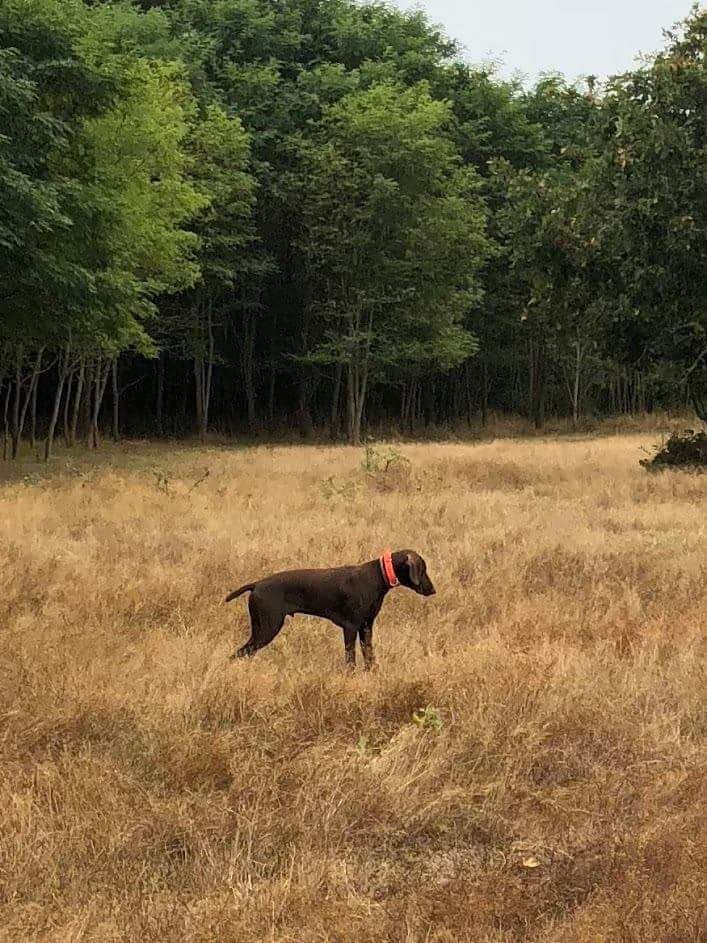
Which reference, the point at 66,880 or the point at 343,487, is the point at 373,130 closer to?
the point at 343,487

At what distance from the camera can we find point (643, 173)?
15.7 m

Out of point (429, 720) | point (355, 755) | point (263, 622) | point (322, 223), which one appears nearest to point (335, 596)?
point (263, 622)

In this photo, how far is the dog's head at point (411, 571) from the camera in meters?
5.15

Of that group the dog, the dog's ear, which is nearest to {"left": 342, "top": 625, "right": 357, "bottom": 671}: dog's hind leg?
the dog

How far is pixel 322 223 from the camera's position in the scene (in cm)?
3161

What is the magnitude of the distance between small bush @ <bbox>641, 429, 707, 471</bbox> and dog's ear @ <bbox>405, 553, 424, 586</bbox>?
13296 mm

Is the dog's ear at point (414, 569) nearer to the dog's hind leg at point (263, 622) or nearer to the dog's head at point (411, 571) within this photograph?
the dog's head at point (411, 571)

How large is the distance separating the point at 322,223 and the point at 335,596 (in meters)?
28.4

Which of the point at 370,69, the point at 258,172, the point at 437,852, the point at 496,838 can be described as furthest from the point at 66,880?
the point at 370,69

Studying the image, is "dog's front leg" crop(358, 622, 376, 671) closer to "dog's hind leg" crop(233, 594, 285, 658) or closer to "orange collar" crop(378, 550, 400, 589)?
"orange collar" crop(378, 550, 400, 589)

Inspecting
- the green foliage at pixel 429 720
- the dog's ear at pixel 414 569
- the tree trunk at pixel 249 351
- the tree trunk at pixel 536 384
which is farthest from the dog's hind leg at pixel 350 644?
the tree trunk at pixel 536 384

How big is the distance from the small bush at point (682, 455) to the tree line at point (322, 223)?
81cm

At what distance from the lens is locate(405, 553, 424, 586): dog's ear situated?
16.9 ft

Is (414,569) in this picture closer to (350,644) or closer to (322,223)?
(350,644)
